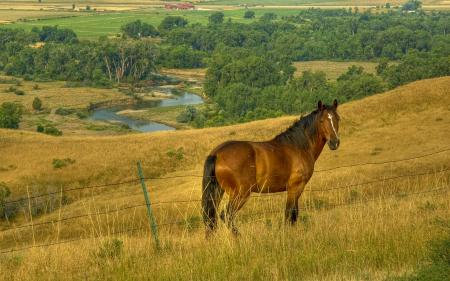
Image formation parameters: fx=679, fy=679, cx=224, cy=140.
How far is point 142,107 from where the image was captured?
101 metres

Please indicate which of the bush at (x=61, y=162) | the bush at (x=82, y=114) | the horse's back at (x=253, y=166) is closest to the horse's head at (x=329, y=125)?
the horse's back at (x=253, y=166)

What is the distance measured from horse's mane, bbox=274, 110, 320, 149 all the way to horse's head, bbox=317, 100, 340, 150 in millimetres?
102

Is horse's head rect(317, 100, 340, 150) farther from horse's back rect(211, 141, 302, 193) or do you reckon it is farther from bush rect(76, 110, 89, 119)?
bush rect(76, 110, 89, 119)

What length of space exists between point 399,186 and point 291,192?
11.6 meters

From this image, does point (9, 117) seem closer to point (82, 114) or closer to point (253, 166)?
point (82, 114)

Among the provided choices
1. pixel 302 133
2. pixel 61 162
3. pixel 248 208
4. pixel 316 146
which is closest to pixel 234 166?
pixel 302 133

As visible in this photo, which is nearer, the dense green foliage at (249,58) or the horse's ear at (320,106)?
the horse's ear at (320,106)

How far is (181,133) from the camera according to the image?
1951 inches

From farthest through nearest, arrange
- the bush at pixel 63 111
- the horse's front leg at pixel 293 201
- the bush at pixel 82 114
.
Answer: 1. the bush at pixel 63 111
2. the bush at pixel 82 114
3. the horse's front leg at pixel 293 201

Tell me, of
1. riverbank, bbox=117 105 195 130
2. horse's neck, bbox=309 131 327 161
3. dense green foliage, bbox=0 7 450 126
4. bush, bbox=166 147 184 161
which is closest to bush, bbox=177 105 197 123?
dense green foliage, bbox=0 7 450 126

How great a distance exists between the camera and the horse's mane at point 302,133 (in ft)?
38.4

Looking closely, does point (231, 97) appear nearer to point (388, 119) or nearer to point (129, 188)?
point (388, 119)

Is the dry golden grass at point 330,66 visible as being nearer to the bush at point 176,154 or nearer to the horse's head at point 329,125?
the bush at point 176,154

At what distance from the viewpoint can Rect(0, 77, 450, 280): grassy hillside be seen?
8.47 meters
